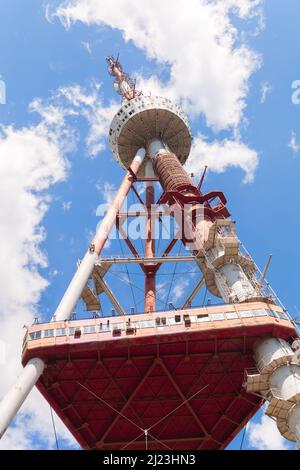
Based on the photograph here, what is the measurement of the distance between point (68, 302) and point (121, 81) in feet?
172

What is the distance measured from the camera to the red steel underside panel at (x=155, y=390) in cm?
2820

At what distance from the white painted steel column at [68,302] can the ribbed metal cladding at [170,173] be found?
3.36 meters

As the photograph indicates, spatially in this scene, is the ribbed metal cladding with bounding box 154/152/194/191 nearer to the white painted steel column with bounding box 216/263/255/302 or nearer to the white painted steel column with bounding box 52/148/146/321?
the white painted steel column with bounding box 52/148/146/321

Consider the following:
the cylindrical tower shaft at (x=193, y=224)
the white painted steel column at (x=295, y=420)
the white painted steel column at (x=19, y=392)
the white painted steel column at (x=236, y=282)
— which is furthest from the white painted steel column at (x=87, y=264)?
the white painted steel column at (x=295, y=420)

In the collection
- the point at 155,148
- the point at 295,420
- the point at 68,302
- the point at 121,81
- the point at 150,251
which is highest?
the point at 121,81

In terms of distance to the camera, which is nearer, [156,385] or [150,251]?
[156,385]

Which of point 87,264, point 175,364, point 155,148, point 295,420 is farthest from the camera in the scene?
point 155,148

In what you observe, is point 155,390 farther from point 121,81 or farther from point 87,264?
point 121,81

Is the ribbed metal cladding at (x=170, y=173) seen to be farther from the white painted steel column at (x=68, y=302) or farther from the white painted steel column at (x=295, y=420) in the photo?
the white painted steel column at (x=295, y=420)

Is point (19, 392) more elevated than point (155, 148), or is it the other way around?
point (155, 148)

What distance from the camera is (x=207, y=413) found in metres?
33.0

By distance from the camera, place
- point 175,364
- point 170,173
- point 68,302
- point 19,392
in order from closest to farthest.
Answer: point 19,392 → point 175,364 → point 68,302 → point 170,173

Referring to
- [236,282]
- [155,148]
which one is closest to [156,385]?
[236,282]

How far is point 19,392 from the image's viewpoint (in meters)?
25.1
